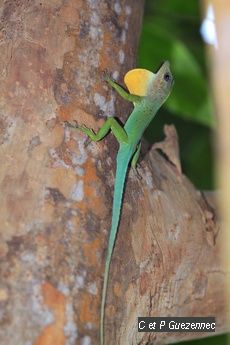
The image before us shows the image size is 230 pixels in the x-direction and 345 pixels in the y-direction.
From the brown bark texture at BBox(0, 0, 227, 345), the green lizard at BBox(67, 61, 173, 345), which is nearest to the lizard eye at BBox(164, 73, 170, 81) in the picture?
the green lizard at BBox(67, 61, 173, 345)

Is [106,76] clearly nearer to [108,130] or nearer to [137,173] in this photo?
[108,130]

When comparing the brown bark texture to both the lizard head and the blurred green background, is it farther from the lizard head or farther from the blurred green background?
the blurred green background

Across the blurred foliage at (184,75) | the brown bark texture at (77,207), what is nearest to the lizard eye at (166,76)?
the brown bark texture at (77,207)

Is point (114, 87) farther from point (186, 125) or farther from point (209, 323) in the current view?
point (186, 125)

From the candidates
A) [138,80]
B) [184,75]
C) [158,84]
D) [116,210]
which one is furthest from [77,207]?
[184,75]

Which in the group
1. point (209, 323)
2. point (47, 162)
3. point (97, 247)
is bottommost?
point (209, 323)

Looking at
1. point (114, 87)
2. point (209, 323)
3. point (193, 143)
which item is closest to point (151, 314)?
point (209, 323)
